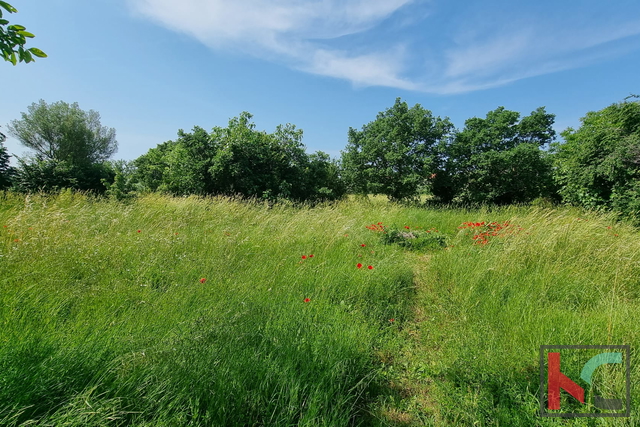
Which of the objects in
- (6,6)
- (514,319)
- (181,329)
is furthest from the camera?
(514,319)

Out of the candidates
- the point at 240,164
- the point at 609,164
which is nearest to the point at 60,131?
the point at 240,164

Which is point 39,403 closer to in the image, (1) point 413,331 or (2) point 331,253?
(1) point 413,331

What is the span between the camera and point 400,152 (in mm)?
12016

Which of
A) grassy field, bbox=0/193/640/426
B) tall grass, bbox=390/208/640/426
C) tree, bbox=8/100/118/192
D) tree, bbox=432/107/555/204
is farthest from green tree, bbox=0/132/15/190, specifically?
tree, bbox=432/107/555/204

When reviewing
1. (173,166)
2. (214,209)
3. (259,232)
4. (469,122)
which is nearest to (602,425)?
(259,232)

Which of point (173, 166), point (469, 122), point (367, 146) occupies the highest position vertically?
point (469, 122)

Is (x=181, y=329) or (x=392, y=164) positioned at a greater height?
(x=392, y=164)

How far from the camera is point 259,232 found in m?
4.88

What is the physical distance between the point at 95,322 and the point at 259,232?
122 inches

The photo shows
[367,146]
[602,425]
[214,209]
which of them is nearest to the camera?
[602,425]

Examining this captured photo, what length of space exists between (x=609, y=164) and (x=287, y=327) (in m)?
10.8

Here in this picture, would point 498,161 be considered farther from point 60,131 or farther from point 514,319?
point 60,131

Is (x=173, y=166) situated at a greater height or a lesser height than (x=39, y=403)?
greater

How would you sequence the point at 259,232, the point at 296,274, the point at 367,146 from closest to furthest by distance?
the point at 296,274 < the point at 259,232 < the point at 367,146
